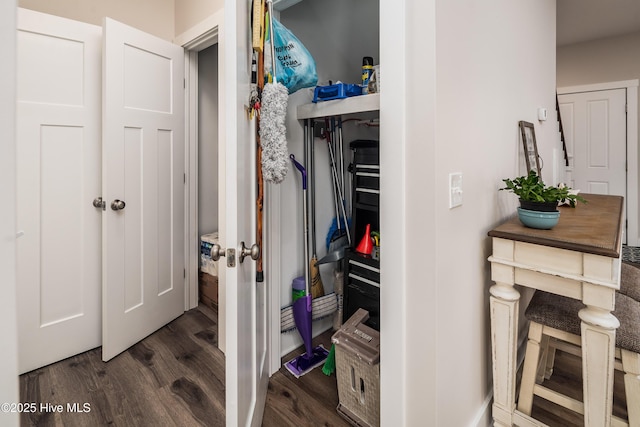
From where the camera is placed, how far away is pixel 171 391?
174 cm

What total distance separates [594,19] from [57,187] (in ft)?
17.7

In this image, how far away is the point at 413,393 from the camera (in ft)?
3.60

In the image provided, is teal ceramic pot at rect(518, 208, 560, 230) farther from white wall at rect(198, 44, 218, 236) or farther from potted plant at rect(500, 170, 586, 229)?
white wall at rect(198, 44, 218, 236)

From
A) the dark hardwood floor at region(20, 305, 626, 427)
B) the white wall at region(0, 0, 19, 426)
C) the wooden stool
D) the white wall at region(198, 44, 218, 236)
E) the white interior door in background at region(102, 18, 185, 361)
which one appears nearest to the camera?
A: the white wall at region(0, 0, 19, 426)

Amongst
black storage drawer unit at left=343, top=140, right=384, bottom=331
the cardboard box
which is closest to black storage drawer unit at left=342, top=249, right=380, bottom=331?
black storage drawer unit at left=343, top=140, right=384, bottom=331

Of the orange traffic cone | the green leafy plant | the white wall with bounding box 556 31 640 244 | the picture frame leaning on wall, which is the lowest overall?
the orange traffic cone

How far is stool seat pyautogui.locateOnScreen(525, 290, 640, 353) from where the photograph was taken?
3.74ft

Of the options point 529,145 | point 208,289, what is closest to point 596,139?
point 529,145

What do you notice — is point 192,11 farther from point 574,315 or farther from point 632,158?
point 632,158

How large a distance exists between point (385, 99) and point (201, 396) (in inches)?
67.6

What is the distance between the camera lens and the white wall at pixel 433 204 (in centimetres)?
99

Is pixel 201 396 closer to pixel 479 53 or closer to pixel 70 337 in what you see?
pixel 70 337

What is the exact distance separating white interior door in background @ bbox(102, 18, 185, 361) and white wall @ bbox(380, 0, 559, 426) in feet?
5.91

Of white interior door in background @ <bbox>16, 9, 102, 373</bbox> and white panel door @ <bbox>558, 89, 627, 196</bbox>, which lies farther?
white panel door @ <bbox>558, 89, 627, 196</bbox>
